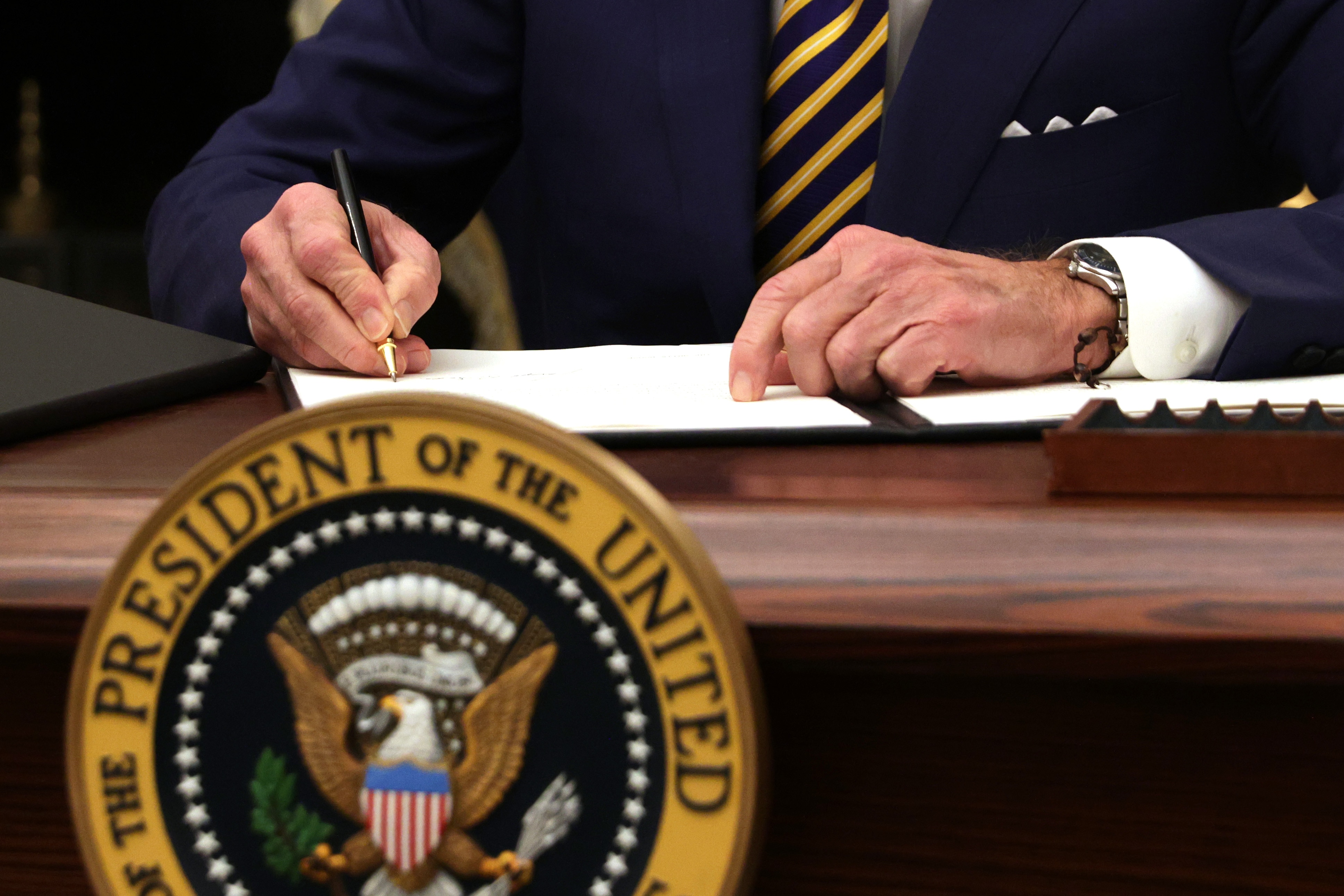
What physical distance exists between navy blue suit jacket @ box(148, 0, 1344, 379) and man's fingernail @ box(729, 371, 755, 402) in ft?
1.49

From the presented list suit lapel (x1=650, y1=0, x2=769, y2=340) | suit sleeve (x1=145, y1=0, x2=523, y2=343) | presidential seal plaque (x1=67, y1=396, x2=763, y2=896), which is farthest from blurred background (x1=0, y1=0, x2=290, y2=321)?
presidential seal plaque (x1=67, y1=396, x2=763, y2=896)

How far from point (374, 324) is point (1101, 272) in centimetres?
43

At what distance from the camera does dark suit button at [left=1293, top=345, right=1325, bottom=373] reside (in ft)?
2.19

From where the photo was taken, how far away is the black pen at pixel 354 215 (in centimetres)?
72

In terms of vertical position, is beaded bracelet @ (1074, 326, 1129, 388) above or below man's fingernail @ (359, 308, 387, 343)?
above

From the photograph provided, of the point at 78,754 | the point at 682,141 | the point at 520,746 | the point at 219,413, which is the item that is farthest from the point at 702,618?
the point at 682,141

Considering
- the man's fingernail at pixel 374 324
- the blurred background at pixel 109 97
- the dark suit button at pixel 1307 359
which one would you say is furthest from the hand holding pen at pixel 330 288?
the blurred background at pixel 109 97

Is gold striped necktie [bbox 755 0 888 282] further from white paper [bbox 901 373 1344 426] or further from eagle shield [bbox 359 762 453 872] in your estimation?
eagle shield [bbox 359 762 453 872]

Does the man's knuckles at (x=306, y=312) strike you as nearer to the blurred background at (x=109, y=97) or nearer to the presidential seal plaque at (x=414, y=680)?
the presidential seal plaque at (x=414, y=680)

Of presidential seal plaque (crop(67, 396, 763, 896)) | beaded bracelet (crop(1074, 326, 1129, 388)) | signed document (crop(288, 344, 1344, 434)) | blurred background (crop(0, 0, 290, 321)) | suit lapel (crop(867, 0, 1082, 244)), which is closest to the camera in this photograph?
presidential seal plaque (crop(67, 396, 763, 896))

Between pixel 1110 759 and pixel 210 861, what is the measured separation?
0.76 feet

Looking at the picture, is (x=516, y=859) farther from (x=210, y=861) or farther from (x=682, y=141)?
(x=682, y=141)

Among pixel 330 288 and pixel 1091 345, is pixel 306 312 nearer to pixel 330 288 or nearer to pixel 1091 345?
pixel 330 288

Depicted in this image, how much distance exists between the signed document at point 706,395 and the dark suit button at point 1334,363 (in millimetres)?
20
